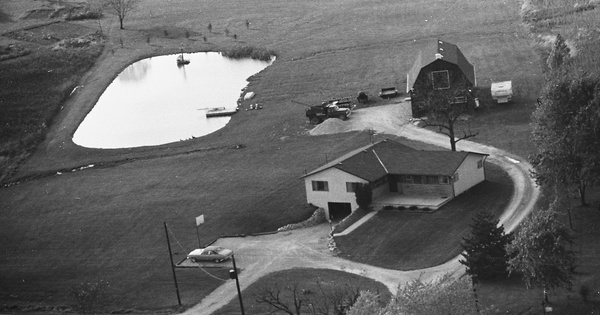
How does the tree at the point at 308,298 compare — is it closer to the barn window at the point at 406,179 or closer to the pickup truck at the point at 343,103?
the barn window at the point at 406,179

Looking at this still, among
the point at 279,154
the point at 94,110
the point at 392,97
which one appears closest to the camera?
the point at 279,154

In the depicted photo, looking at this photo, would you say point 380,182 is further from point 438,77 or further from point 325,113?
point 325,113

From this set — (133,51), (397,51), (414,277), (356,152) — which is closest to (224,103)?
(397,51)

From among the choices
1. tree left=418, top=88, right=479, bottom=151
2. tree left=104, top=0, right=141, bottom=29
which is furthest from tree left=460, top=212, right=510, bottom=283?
tree left=104, top=0, right=141, bottom=29

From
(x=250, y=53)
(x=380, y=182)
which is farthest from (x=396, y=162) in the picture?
(x=250, y=53)

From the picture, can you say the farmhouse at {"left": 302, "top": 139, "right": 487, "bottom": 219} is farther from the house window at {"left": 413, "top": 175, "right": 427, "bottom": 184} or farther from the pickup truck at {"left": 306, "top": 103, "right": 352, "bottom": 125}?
the pickup truck at {"left": 306, "top": 103, "right": 352, "bottom": 125}

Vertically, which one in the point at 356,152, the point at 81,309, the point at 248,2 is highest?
the point at 248,2

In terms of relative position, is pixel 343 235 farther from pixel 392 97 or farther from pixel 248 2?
pixel 248 2
